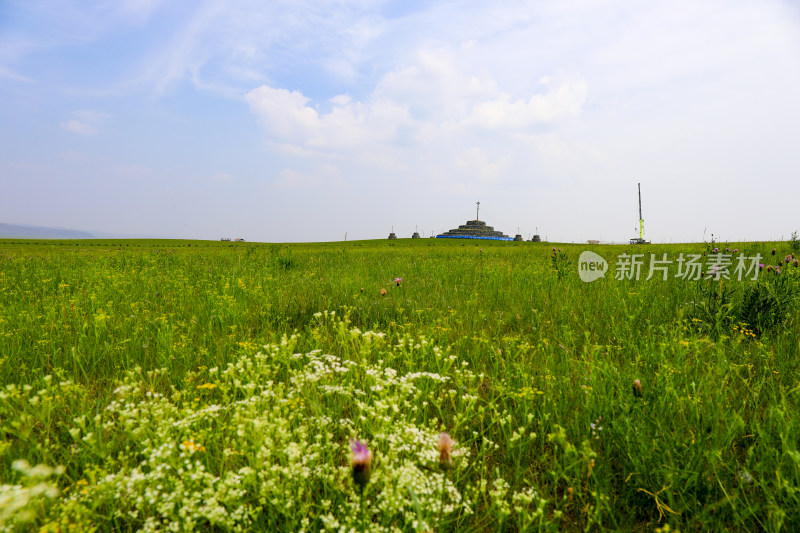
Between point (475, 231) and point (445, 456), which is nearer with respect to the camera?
point (445, 456)

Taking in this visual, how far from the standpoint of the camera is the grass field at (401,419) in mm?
1654

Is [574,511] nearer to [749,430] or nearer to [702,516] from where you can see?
[702,516]

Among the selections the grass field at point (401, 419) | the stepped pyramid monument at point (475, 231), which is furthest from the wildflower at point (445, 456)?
the stepped pyramid monument at point (475, 231)

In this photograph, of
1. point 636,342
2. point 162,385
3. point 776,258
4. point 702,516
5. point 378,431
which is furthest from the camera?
point 776,258

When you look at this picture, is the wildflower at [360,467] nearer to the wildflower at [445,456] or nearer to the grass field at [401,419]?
the grass field at [401,419]

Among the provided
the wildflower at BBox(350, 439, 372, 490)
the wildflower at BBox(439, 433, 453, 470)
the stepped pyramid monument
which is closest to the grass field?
the wildflower at BBox(350, 439, 372, 490)

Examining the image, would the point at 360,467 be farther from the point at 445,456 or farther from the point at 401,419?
the point at 401,419

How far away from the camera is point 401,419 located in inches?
88.9

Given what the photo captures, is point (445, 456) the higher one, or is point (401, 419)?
point (445, 456)

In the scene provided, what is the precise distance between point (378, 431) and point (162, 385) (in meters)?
1.82

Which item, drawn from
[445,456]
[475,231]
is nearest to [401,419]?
[445,456]

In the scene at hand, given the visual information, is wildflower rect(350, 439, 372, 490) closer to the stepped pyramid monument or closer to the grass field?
the grass field

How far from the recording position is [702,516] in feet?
5.43

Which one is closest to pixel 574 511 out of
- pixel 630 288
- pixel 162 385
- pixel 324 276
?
pixel 162 385
